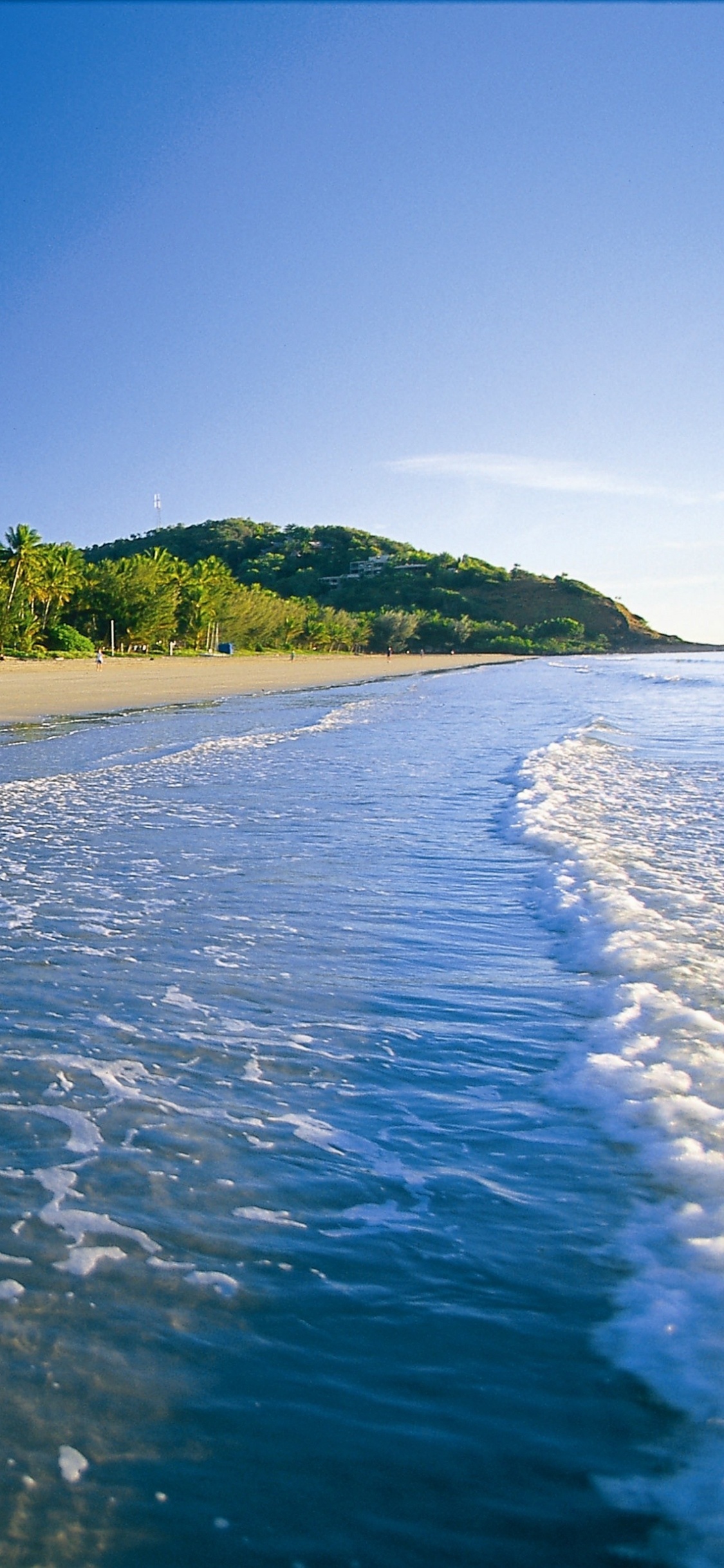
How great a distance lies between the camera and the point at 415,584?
15500 centimetres

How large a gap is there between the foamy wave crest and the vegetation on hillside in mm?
44437

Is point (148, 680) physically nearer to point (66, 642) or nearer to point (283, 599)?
point (66, 642)

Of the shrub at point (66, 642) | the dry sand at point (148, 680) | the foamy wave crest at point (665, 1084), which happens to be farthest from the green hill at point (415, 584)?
the foamy wave crest at point (665, 1084)

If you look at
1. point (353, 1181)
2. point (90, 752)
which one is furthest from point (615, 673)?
point (353, 1181)

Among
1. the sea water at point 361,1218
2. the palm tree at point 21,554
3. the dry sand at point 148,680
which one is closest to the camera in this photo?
the sea water at point 361,1218

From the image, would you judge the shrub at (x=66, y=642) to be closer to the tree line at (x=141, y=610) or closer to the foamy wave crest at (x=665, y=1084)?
the tree line at (x=141, y=610)

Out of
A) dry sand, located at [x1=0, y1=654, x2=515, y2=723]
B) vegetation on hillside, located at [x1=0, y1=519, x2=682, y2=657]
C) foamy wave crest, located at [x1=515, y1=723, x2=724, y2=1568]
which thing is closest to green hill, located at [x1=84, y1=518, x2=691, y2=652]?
vegetation on hillside, located at [x1=0, y1=519, x2=682, y2=657]

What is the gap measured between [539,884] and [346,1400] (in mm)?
5124

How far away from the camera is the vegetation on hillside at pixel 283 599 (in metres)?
56.3

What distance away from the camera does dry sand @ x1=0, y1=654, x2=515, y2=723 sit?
27.4 m

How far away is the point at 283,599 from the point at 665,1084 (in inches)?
4376

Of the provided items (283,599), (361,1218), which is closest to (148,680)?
(361,1218)

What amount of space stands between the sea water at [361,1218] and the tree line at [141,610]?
150ft

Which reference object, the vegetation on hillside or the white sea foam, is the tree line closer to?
the vegetation on hillside
